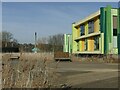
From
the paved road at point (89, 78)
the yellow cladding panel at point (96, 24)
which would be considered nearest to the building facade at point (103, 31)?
the yellow cladding panel at point (96, 24)

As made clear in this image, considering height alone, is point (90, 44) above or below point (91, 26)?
below

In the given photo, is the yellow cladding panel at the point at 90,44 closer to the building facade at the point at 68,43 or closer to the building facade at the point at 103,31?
the building facade at the point at 103,31

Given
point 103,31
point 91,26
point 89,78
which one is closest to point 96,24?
point 91,26

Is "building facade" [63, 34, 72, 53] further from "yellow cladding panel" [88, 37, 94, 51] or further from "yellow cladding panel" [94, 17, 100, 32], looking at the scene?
"yellow cladding panel" [94, 17, 100, 32]

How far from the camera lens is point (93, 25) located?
53.5 m

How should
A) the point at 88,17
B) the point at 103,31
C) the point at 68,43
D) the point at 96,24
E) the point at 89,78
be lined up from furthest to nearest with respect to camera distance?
the point at 68,43, the point at 88,17, the point at 96,24, the point at 103,31, the point at 89,78

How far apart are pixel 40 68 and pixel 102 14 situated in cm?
3904

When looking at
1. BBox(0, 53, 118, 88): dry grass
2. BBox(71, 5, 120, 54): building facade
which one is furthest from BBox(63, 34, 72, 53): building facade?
BBox(0, 53, 118, 88): dry grass

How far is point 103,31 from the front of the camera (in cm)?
4597

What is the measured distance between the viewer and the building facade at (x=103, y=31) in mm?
45125

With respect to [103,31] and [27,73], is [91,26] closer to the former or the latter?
[103,31]

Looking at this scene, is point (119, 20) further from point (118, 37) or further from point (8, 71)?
point (8, 71)

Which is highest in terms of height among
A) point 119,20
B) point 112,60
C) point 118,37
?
point 119,20

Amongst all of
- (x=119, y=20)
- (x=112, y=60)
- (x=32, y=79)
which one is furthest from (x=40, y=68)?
(x=119, y=20)
